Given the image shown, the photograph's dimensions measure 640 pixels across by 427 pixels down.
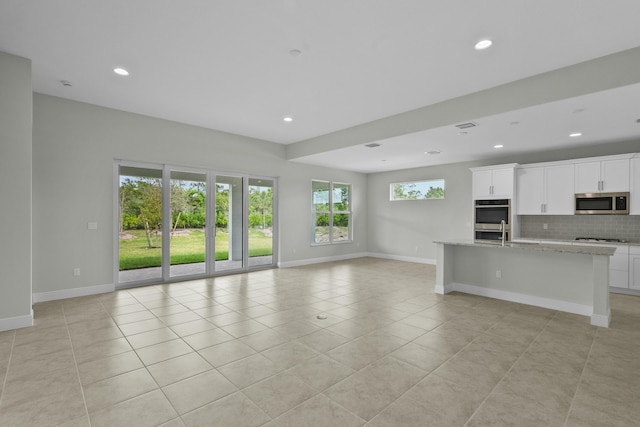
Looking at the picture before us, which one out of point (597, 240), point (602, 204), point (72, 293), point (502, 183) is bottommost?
point (72, 293)

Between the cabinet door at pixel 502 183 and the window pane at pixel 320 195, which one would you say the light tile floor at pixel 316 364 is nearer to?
the cabinet door at pixel 502 183

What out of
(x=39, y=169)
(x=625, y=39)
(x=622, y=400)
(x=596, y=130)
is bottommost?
(x=622, y=400)

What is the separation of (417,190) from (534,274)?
15.1ft

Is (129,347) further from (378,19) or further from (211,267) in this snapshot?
(378,19)

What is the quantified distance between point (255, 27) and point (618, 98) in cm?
415

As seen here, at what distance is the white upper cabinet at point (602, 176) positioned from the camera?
5.38 metres

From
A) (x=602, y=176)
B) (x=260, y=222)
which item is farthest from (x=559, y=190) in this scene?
(x=260, y=222)

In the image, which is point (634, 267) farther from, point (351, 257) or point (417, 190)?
point (351, 257)

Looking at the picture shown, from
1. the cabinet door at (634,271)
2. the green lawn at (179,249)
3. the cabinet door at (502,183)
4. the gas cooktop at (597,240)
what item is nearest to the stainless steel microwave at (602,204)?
the gas cooktop at (597,240)

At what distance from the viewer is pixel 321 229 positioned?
8781mm

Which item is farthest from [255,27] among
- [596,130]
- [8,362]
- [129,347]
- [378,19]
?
[596,130]

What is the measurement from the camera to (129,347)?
9.98 feet

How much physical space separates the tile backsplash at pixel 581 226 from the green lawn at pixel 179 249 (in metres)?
6.12

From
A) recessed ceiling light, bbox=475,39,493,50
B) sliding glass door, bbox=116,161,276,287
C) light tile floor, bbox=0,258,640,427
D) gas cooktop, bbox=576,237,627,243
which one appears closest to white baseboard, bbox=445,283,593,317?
light tile floor, bbox=0,258,640,427
